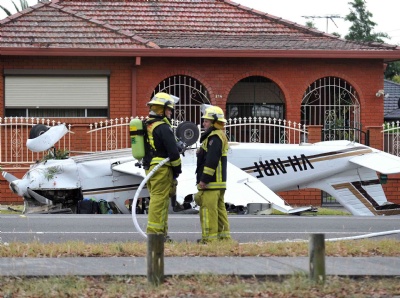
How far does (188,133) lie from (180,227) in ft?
8.97

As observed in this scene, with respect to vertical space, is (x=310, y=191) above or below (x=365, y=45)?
below

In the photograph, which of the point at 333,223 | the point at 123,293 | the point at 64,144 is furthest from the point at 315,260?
the point at 64,144

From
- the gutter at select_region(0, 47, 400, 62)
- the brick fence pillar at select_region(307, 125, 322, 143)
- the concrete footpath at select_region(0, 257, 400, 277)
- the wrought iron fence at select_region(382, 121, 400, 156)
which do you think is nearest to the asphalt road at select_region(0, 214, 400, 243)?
the concrete footpath at select_region(0, 257, 400, 277)

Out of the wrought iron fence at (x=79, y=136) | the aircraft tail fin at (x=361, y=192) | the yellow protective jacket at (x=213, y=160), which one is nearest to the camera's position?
the yellow protective jacket at (x=213, y=160)

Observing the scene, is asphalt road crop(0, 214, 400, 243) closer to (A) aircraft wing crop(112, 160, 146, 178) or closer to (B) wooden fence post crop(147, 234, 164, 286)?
(A) aircraft wing crop(112, 160, 146, 178)

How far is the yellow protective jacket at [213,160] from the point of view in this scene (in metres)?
12.7

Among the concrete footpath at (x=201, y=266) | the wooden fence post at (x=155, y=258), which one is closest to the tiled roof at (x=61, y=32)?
the concrete footpath at (x=201, y=266)

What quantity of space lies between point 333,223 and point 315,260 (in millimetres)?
7266

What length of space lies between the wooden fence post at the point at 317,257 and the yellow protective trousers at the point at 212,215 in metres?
3.11

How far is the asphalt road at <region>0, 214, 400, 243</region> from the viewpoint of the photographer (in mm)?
14055

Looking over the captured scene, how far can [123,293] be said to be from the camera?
9188mm

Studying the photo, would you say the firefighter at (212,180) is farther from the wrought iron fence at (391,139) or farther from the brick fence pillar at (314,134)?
the wrought iron fence at (391,139)

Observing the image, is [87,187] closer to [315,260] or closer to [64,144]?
[64,144]

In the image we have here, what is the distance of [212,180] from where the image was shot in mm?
12711
